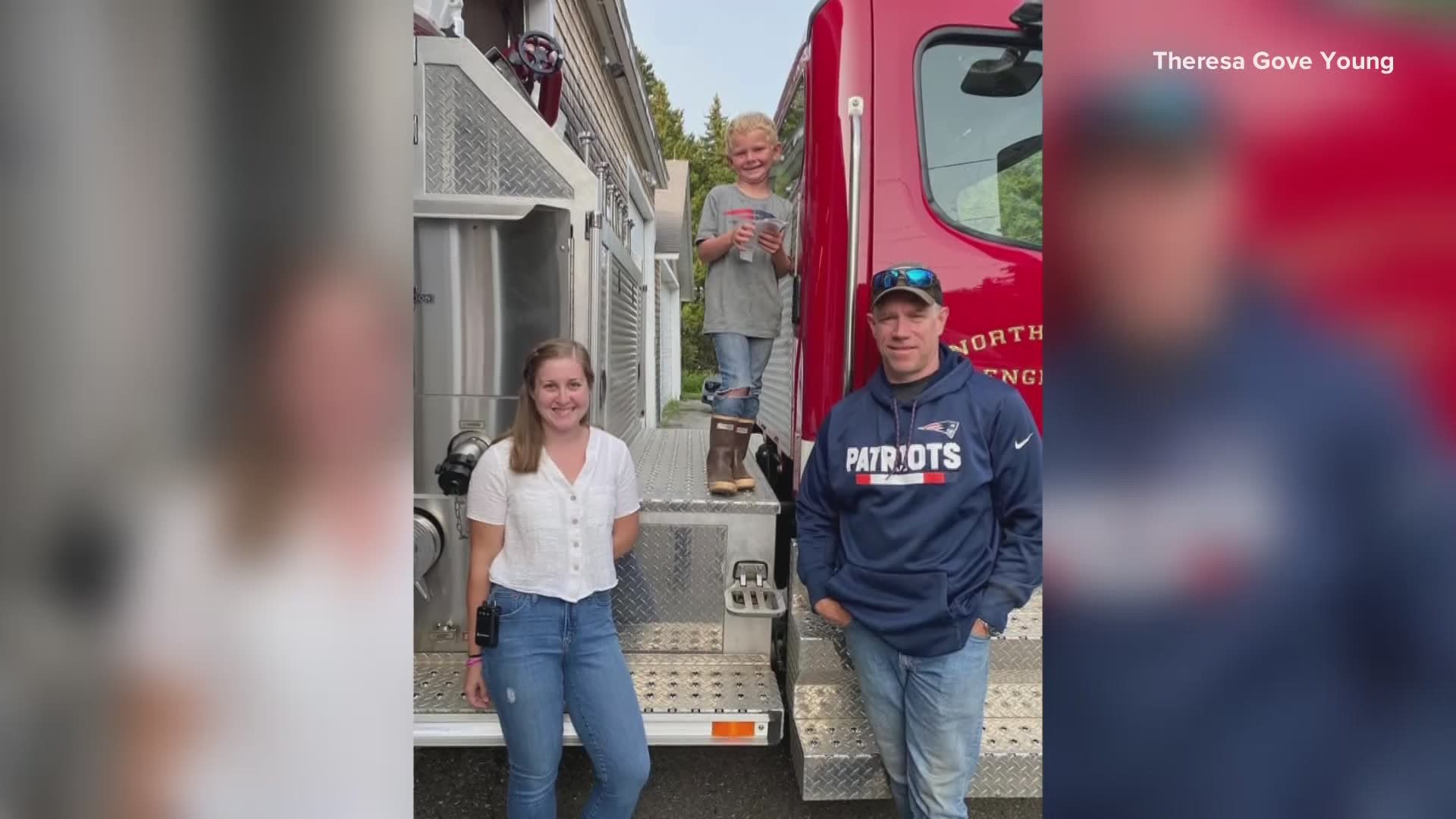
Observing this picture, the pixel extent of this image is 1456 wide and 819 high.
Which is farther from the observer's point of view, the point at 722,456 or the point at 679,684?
the point at 722,456

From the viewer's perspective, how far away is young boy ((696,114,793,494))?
8.91 ft

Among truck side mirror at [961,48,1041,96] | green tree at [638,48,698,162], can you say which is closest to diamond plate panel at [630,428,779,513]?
truck side mirror at [961,48,1041,96]

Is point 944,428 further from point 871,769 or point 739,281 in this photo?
point 739,281

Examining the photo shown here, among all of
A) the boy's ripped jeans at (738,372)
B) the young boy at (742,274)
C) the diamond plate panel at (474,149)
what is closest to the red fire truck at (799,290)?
the diamond plate panel at (474,149)

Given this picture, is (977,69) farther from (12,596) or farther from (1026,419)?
(12,596)

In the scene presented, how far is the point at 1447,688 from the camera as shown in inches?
23.1

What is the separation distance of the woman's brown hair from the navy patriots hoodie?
766mm

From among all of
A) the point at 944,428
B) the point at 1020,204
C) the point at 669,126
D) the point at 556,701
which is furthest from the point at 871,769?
the point at 669,126

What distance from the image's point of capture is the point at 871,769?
2.04m

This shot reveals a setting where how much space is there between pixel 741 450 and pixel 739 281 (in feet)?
1.99

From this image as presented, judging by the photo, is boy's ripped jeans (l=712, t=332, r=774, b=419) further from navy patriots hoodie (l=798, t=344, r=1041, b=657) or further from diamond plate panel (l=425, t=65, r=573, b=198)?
navy patriots hoodie (l=798, t=344, r=1041, b=657)

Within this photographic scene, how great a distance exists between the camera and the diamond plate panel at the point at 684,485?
2436mm

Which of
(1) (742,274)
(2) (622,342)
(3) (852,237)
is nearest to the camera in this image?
(3) (852,237)

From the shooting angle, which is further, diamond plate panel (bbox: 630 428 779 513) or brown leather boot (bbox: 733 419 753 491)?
brown leather boot (bbox: 733 419 753 491)
